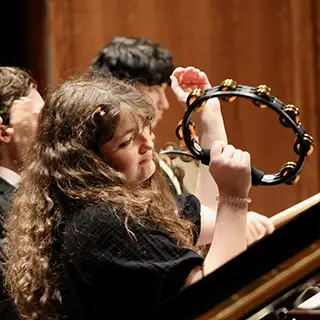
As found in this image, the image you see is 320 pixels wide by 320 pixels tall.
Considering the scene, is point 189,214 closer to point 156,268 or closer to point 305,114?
point 156,268

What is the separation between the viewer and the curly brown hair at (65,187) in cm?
150

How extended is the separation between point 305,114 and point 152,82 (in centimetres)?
118

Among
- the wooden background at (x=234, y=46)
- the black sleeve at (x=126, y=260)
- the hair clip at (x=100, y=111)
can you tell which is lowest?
the wooden background at (x=234, y=46)

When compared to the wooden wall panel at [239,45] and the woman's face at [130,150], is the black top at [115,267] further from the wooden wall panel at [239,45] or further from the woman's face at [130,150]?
the wooden wall panel at [239,45]

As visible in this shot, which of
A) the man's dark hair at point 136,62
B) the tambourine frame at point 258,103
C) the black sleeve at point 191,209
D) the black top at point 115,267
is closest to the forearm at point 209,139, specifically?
the black sleeve at point 191,209

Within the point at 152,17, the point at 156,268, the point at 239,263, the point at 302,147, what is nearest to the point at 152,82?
the point at 152,17

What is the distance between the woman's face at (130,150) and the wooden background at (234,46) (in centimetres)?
225

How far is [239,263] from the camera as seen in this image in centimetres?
98

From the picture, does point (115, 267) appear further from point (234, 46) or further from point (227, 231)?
point (234, 46)

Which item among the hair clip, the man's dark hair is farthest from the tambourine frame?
the man's dark hair

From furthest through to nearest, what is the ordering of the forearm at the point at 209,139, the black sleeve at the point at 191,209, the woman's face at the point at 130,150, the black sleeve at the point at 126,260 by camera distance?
the forearm at the point at 209,139
the black sleeve at the point at 191,209
the woman's face at the point at 130,150
the black sleeve at the point at 126,260

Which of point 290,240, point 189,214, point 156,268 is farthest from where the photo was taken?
point 189,214

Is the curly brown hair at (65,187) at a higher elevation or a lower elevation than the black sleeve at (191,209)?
higher

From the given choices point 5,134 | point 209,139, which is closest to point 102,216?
point 209,139
